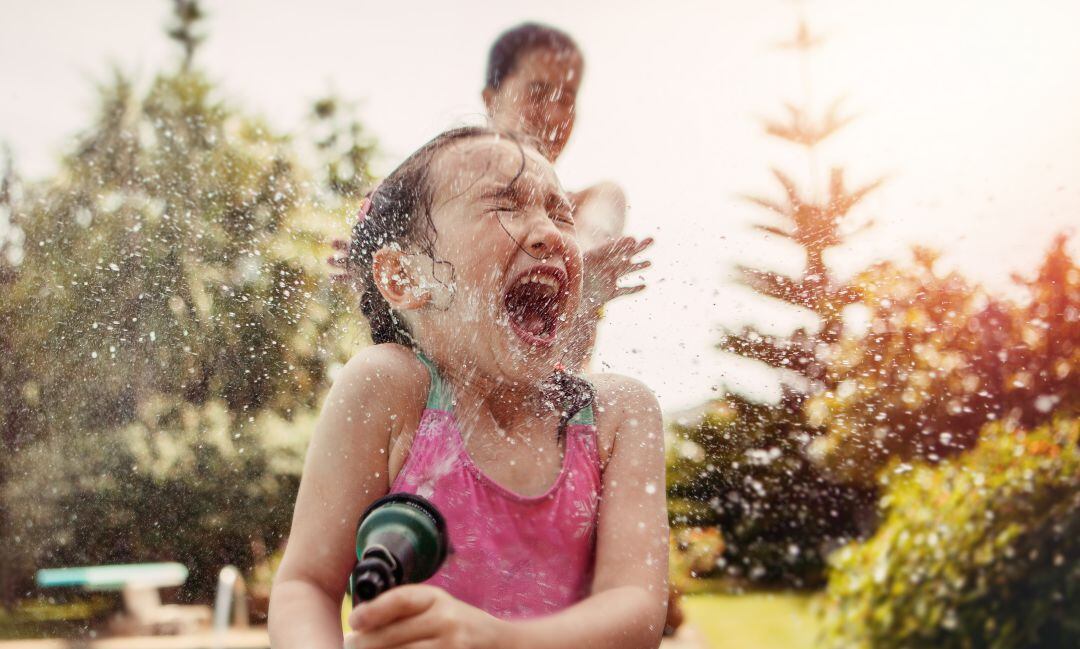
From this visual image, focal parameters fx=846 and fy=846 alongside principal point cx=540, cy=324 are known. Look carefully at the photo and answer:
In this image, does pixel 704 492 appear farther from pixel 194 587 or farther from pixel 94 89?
pixel 94 89

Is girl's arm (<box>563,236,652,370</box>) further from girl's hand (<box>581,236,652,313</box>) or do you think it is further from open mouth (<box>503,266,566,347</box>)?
open mouth (<box>503,266,566,347</box>)

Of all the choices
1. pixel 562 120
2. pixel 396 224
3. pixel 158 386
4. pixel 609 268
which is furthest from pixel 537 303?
pixel 158 386

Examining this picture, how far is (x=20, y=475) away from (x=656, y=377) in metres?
2.48

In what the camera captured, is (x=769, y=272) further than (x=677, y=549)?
No

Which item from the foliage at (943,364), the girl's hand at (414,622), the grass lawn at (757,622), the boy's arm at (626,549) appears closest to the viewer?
the girl's hand at (414,622)

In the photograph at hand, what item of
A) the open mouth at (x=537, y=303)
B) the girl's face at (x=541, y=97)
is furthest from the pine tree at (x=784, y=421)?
the open mouth at (x=537, y=303)

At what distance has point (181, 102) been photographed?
5031 mm

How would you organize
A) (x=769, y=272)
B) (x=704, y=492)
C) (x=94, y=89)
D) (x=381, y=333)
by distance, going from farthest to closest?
(x=94, y=89) < (x=769, y=272) < (x=704, y=492) < (x=381, y=333)

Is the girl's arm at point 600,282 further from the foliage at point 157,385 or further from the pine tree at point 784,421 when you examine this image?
Answer: the foliage at point 157,385

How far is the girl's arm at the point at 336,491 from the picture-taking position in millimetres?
1187

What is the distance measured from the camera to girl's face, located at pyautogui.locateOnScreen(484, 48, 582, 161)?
2.13m

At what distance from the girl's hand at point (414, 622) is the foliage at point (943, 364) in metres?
2.14

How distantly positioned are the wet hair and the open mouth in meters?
0.14

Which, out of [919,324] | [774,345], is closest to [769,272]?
[774,345]
